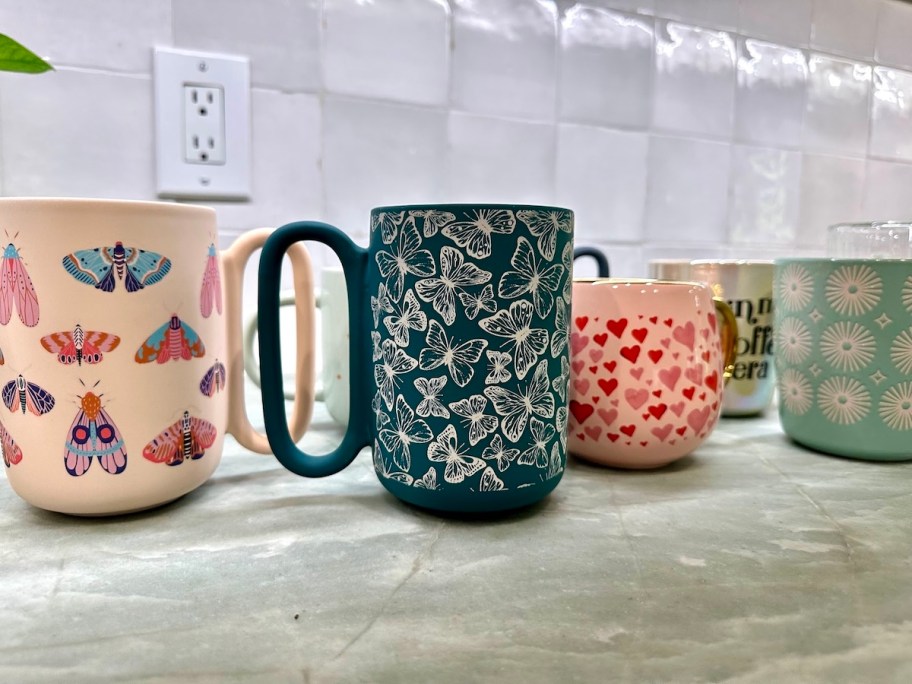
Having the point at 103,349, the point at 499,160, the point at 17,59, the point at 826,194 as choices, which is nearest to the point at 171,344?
the point at 103,349

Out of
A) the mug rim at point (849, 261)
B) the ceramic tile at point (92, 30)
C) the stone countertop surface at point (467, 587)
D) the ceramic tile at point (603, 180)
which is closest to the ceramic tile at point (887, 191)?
the ceramic tile at point (603, 180)

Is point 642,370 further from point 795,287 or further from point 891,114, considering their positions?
point 891,114

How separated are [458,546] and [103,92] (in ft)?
1.93

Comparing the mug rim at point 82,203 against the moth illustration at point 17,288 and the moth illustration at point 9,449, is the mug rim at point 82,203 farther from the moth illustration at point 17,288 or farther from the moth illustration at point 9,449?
the moth illustration at point 9,449

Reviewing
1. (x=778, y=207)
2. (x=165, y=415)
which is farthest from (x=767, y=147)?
(x=165, y=415)

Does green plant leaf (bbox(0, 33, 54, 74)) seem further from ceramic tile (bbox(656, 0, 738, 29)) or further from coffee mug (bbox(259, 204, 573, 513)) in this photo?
ceramic tile (bbox(656, 0, 738, 29))

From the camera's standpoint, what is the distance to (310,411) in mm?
465

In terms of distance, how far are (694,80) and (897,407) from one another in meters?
0.61

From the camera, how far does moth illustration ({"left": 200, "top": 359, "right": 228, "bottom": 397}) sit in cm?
41

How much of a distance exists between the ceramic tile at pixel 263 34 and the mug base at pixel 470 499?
0.52 m

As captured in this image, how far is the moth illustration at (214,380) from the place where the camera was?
41cm

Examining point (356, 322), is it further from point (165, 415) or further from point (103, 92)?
point (103, 92)

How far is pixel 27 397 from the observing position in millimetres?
367

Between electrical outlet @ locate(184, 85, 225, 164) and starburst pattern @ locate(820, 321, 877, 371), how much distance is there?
23.8 inches
